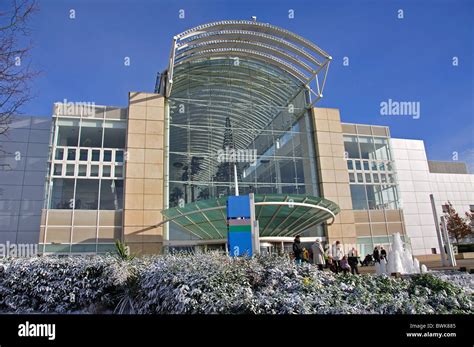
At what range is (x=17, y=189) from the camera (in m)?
23.7

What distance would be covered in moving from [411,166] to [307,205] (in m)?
21.4

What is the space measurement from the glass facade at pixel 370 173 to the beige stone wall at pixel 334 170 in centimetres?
133

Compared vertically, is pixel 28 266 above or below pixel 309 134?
below

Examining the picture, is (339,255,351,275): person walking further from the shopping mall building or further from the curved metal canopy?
the curved metal canopy

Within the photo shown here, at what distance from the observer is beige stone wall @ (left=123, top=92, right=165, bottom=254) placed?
2200 centimetres

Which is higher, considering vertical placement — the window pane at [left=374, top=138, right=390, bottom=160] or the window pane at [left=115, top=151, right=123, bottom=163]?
the window pane at [left=374, top=138, right=390, bottom=160]

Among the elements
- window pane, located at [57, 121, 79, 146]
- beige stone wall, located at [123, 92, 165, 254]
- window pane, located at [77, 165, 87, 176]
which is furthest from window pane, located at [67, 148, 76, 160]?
beige stone wall, located at [123, 92, 165, 254]

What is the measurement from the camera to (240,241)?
1379 cm

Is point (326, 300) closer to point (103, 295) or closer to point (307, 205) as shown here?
point (103, 295)

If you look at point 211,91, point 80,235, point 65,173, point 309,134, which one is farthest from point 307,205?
point 65,173

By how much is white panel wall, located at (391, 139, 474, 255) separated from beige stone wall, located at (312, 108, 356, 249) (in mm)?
9372
